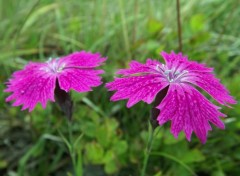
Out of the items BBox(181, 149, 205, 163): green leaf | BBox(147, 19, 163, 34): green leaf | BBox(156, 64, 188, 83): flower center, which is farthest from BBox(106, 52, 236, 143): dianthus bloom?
BBox(147, 19, 163, 34): green leaf

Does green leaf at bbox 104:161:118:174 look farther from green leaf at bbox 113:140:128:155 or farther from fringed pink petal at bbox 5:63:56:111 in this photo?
fringed pink petal at bbox 5:63:56:111

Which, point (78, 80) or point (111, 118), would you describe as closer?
point (78, 80)

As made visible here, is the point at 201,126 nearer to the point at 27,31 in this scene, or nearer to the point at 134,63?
the point at 134,63

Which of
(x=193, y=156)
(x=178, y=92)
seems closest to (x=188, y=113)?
(x=178, y=92)

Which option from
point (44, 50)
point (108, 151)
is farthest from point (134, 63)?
point (44, 50)

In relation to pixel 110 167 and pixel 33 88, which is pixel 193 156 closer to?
pixel 110 167

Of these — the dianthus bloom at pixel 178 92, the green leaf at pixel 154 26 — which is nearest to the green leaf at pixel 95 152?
the dianthus bloom at pixel 178 92
